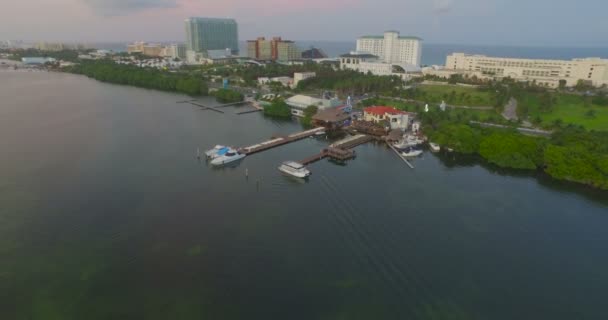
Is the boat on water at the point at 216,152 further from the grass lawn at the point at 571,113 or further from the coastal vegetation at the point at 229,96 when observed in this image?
the grass lawn at the point at 571,113

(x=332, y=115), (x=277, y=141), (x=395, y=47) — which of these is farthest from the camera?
(x=395, y=47)

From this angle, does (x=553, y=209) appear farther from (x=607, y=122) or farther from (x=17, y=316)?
(x=17, y=316)

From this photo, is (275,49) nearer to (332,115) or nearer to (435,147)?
(332,115)

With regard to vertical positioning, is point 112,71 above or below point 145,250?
above

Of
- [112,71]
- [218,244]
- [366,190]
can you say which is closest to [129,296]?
[218,244]

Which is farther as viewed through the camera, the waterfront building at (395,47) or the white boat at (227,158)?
the waterfront building at (395,47)

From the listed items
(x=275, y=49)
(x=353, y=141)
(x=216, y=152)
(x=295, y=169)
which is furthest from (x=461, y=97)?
(x=275, y=49)

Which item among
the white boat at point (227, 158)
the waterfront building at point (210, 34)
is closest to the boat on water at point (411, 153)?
the white boat at point (227, 158)
